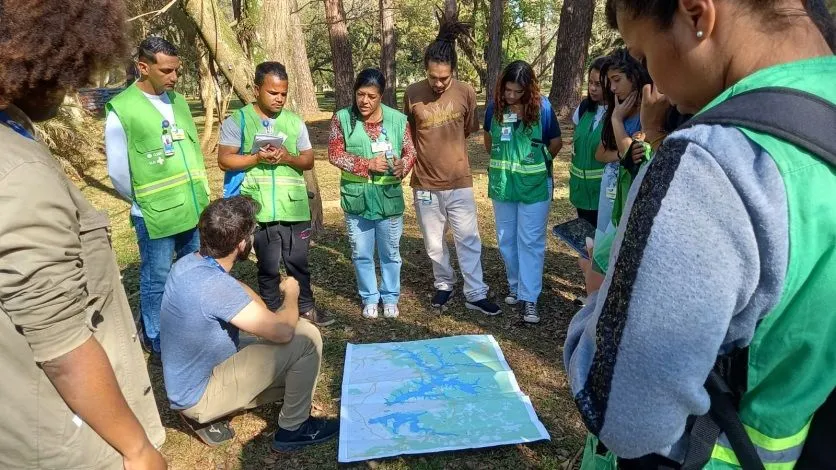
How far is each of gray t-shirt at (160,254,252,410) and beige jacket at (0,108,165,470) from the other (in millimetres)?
1182

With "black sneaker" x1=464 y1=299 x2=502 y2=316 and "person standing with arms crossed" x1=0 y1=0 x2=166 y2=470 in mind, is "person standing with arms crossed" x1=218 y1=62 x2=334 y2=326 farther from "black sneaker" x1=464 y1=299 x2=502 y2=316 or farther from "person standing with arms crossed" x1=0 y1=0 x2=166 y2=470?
"person standing with arms crossed" x1=0 y1=0 x2=166 y2=470

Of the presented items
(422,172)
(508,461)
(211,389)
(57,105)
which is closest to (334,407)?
(211,389)

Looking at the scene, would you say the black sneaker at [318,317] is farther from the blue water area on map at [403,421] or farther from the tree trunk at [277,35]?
the tree trunk at [277,35]

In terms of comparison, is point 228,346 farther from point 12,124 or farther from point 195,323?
point 12,124

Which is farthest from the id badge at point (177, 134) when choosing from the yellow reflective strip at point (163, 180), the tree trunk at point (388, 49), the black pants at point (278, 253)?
the tree trunk at point (388, 49)

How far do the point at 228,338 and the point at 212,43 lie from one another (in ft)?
8.85

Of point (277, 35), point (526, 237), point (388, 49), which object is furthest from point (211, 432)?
point (388, 49)

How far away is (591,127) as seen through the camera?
3.67 meters

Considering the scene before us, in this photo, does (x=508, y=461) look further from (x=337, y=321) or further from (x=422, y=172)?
(x=422, y=172)

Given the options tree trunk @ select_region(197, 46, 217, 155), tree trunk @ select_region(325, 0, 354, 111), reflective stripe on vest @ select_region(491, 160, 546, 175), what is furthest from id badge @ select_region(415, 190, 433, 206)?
tree trunk @ select_region(325, 0, 354, 111)

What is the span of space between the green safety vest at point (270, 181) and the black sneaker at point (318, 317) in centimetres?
75

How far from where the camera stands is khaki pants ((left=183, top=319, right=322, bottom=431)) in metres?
2.65

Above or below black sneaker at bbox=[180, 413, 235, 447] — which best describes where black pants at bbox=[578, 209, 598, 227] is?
above

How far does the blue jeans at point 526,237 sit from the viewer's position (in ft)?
12.9
